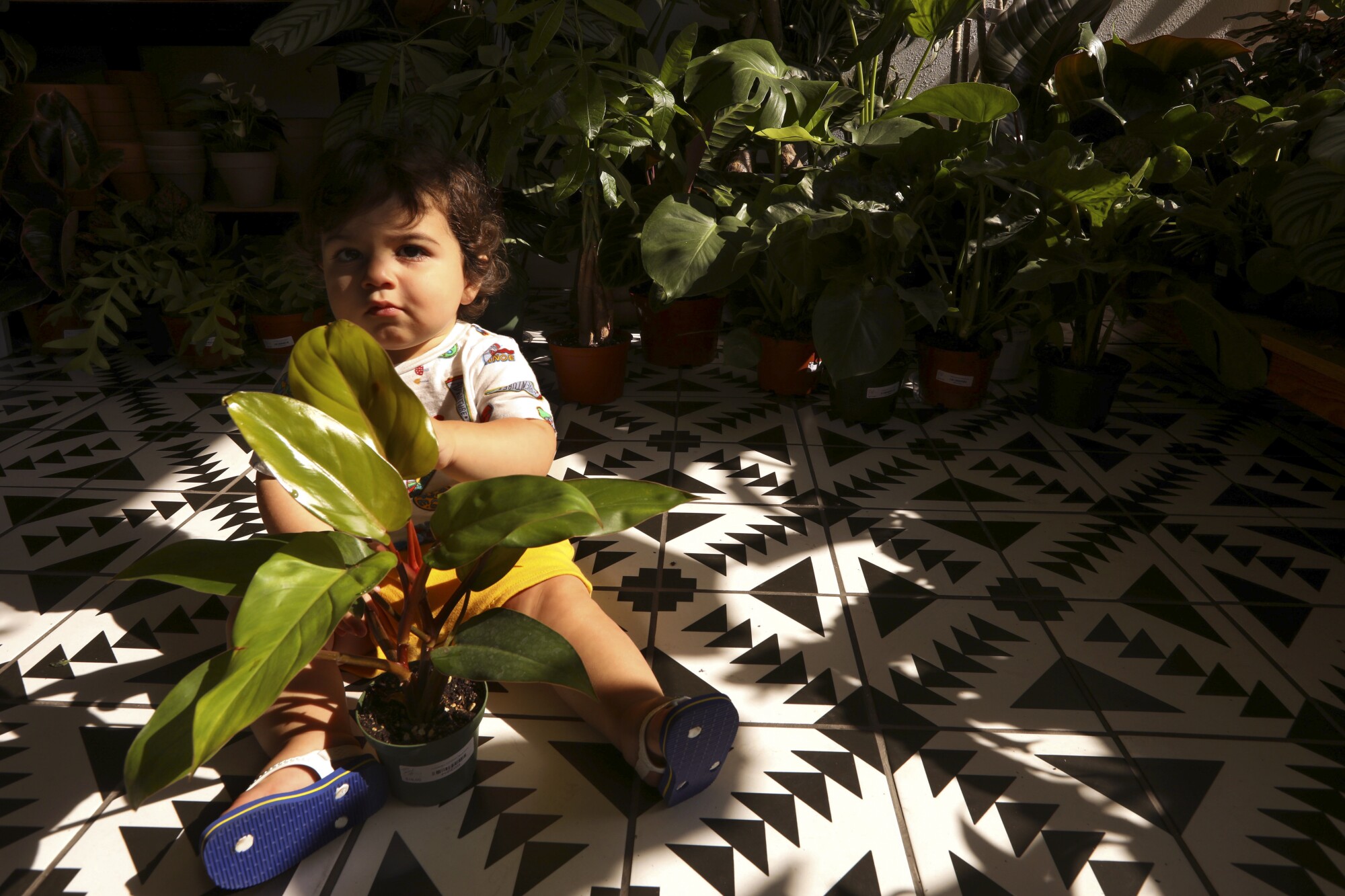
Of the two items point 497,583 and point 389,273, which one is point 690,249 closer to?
point 389,273

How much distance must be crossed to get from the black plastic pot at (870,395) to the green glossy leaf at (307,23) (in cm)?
148

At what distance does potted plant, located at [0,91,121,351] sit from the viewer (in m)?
2.00

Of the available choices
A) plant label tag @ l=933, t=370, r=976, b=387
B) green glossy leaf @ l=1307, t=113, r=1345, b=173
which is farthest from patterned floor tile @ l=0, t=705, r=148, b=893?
green glossy leaf @ l=1307, t=113, r=1345, b=173

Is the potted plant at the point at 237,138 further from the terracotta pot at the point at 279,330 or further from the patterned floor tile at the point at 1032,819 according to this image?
the patterned floor tile at the point at 1032,819

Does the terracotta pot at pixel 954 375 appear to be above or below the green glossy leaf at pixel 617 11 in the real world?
below

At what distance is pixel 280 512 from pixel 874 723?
823 mm

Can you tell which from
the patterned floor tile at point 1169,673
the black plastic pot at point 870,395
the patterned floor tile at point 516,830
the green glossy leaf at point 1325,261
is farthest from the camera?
the black plastic pot at point 870,395

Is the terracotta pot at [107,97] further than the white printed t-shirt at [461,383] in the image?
Yes

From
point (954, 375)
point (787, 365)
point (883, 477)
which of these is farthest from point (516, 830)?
point (954, 375)

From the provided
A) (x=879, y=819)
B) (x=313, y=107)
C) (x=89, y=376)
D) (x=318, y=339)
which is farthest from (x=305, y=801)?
(x=313, y=107)

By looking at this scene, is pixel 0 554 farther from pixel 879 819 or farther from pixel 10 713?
pixel 879 819

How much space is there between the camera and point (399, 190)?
42.6 inches

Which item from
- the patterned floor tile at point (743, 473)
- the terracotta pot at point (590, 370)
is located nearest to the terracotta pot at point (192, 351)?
the terracotta pot at point (590, 370)

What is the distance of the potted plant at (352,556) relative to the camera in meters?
0.58
